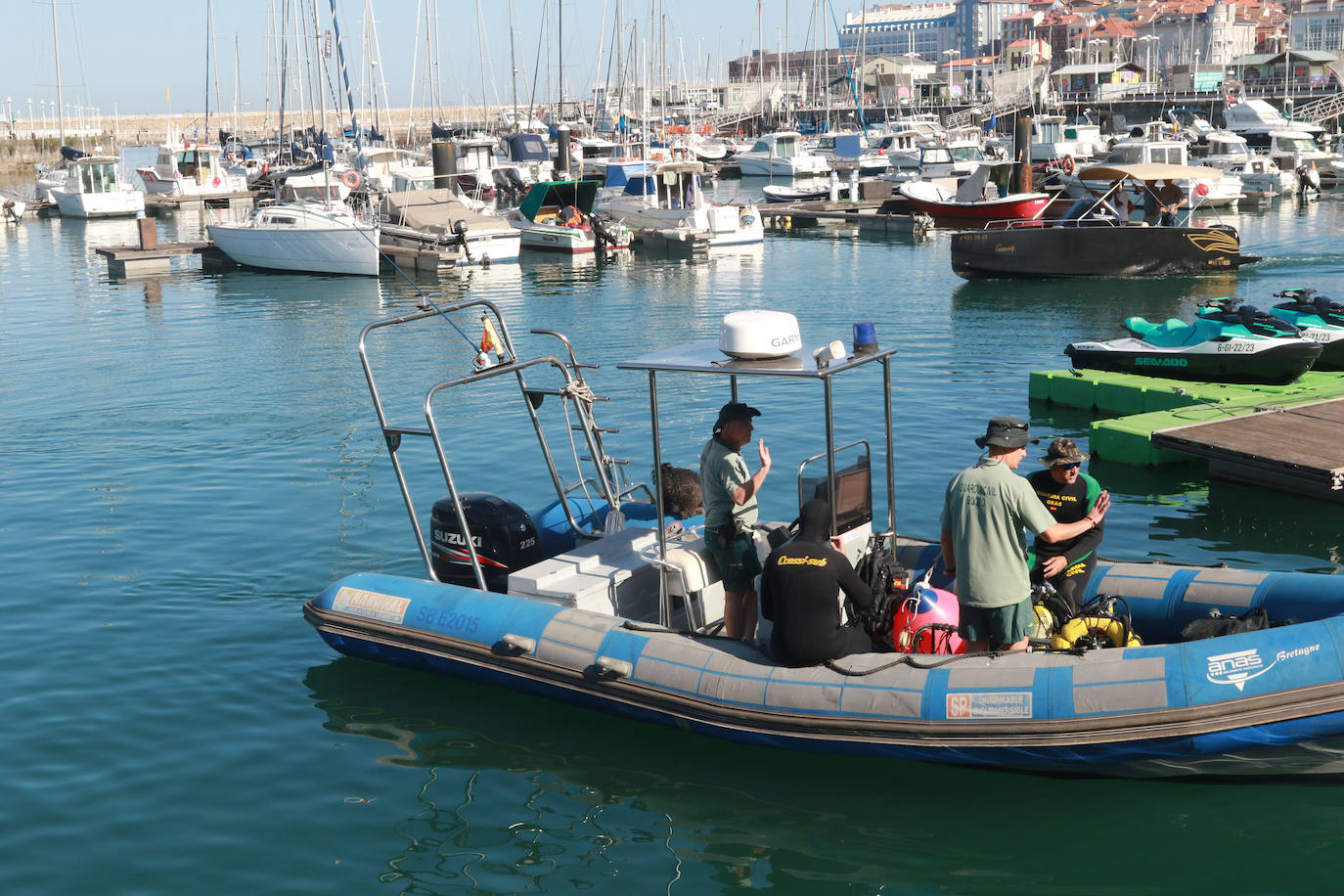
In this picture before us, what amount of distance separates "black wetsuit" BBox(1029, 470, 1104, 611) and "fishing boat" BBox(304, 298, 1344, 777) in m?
0.18

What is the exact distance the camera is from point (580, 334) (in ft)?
75.0

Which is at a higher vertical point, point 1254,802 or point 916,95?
point 916,95

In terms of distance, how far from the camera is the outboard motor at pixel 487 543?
28.9 ft

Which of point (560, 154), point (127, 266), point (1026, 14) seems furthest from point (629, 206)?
point (1026, 14)

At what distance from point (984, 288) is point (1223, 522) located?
641 inches

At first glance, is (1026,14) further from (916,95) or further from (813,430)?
(813,430)

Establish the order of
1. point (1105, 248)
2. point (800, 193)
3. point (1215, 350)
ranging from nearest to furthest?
point (1215, 350) → point (1105, 248) → point (800, 193)

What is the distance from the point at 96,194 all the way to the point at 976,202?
35.6m

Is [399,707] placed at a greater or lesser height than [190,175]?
lesser

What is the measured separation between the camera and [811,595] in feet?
21.6

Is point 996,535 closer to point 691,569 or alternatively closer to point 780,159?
point 691,569

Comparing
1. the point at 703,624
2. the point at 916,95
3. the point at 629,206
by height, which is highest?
the point at 916,95

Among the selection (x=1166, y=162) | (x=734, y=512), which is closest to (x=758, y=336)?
(x=734, y=512)

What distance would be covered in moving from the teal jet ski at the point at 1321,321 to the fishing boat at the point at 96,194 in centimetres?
4787
